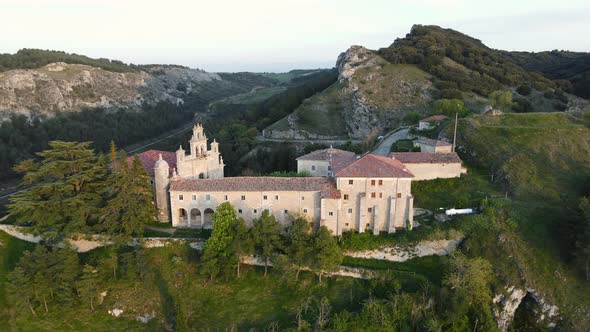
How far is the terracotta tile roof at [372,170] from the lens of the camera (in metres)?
38.0

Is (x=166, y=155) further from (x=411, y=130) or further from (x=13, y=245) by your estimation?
(x=411, y=130)

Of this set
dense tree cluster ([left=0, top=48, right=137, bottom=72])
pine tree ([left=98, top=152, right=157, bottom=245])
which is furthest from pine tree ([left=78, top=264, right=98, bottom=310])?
dense tree cluster ([left=0, top=48, right=137, bottom=72])

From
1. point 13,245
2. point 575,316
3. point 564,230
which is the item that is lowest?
point 575,316

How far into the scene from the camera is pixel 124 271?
35.6 meters

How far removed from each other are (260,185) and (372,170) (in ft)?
36.2

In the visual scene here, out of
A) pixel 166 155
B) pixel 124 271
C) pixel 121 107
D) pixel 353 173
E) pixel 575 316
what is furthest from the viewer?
pixel 121 107

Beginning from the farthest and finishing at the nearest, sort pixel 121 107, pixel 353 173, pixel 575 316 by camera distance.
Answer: pixel 121 107 → pixel 353 173 → pixel 575 316

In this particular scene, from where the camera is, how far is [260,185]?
3950cm

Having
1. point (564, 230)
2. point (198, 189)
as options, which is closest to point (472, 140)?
point (564, 230)

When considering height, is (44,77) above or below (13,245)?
above

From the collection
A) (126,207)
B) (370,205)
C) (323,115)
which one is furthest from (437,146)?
(323,115)

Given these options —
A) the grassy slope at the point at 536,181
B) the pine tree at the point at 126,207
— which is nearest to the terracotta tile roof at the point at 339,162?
the grassy slope at the point at 536,181

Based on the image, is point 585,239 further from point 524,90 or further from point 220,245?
point 524,90

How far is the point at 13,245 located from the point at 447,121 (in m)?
56.6
